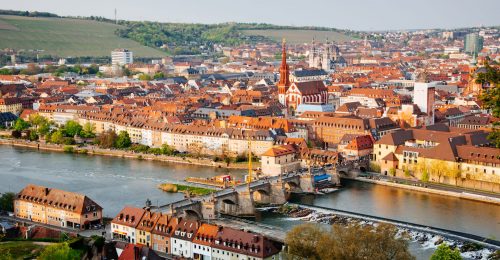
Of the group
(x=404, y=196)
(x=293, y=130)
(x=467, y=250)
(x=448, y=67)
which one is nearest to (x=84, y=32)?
(x=448, y=67)

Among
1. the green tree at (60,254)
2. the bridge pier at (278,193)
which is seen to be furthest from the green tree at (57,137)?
the green tree at (60,254)

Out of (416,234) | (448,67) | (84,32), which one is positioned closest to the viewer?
(416,234)

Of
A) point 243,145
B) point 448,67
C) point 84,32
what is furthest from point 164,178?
point 84,32

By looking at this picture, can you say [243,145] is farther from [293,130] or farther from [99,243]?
[99,243]

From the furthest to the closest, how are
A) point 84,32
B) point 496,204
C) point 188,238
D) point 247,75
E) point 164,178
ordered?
point 84,32
point 247,75
point 164,178
point 496,204
point 188,238

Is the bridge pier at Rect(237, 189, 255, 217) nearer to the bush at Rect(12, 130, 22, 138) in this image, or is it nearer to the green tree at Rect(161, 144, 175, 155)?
the green tree at Rect(161, 144, 175, 155)

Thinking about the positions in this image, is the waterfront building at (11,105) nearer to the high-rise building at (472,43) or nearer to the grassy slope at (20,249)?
the grassy slope at (20,249)

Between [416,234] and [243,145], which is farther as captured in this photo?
[243,145]

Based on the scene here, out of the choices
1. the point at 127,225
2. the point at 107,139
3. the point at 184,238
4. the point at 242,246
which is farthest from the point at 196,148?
the point at 242,246
